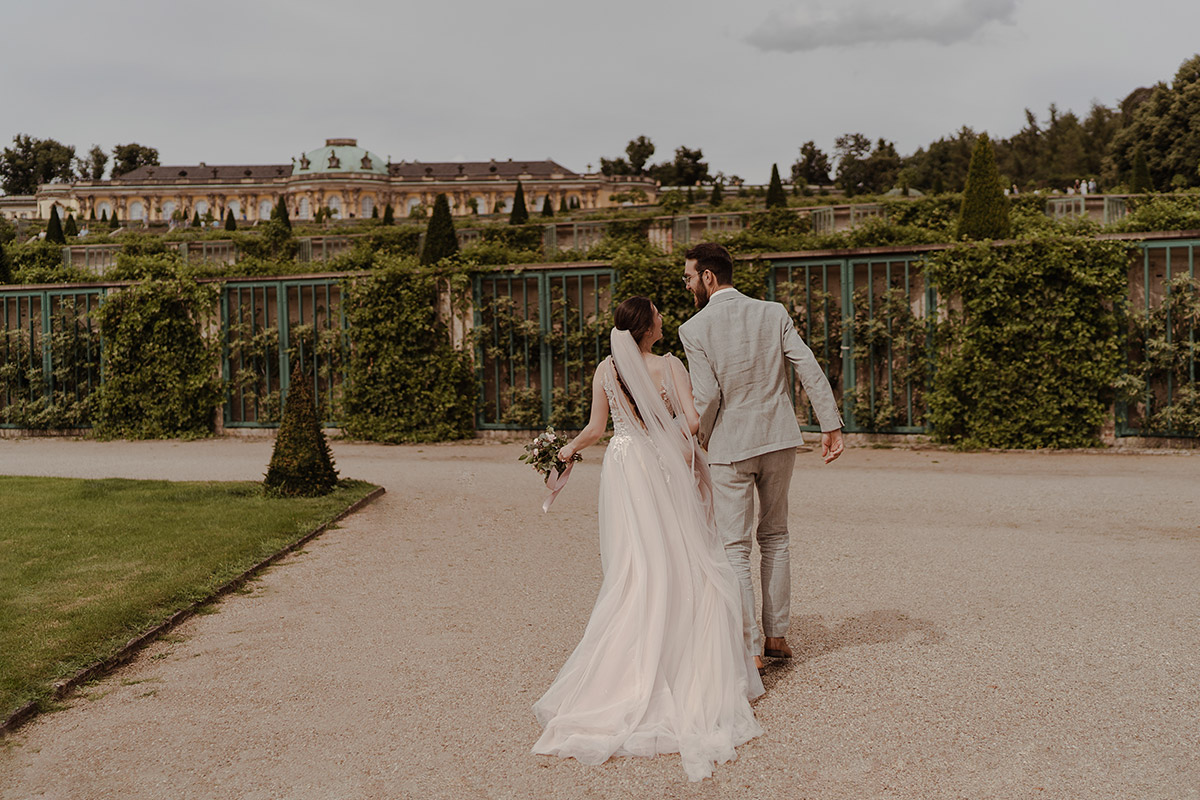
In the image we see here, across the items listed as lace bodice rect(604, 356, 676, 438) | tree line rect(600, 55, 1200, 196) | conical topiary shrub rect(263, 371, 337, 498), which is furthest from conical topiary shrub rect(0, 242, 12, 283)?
tree line rect(600, 55, 1200, 196)

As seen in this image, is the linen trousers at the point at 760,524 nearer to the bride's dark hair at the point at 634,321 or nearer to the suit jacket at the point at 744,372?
the suit jacket at the point at 744,372

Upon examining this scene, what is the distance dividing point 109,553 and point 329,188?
4084 inches

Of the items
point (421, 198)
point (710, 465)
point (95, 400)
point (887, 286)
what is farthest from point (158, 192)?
point (710, 465)

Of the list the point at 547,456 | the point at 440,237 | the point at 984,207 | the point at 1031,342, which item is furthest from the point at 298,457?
the point at 984,207

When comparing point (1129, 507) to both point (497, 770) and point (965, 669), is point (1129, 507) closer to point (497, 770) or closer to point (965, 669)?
point (965, 669)

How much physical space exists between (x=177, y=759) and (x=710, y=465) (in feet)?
7.95

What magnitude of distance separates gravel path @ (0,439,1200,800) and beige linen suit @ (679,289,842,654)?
753 millimetres

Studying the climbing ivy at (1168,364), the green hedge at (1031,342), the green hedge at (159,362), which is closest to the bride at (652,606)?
the green hedge at (1031,342)

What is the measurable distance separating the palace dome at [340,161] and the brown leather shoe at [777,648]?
108 m

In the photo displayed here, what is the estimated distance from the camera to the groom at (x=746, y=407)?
4.50 m

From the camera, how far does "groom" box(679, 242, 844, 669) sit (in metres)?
4.50

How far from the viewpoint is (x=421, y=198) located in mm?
109625

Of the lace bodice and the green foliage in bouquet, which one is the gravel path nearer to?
the green foliage in bouquet

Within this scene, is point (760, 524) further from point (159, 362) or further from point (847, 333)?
point (159, 362)
